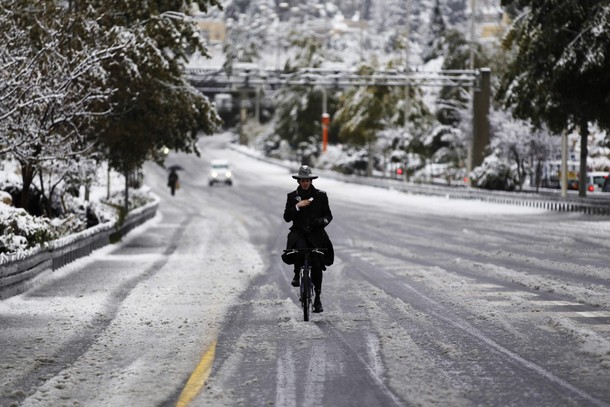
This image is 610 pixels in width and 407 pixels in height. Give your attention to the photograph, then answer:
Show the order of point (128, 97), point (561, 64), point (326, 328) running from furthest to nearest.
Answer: point (561, 64) < point (128, 97) < point (326, 328)

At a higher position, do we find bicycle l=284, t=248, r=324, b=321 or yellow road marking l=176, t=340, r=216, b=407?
bicycle l=284, t=248, r=324, b=321

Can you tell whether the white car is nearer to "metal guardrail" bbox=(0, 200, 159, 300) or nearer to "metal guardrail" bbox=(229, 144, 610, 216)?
"metal guardrail" bbox=(229, 144, 610, 216)

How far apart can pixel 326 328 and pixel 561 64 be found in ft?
85.8

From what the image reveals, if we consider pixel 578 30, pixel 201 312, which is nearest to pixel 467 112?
pixel 578 30

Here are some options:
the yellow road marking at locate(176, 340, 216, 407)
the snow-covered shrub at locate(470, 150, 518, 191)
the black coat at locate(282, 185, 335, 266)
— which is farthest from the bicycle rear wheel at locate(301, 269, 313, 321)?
the snow-covered shrub at locate(470, 150, 518, 191)

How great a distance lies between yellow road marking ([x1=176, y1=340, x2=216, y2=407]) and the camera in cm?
891

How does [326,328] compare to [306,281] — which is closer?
[326,328]

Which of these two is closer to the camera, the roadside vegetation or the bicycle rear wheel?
the bicycle rear wheel

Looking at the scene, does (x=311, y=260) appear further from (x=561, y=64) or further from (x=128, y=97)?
(x=561, y=64)

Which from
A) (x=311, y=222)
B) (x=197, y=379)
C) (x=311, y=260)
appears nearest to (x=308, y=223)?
(x=311, y=222)

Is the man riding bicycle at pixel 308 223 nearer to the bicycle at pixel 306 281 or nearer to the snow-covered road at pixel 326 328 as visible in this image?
the bicycle at pixel 306 281

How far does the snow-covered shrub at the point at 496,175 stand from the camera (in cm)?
5950

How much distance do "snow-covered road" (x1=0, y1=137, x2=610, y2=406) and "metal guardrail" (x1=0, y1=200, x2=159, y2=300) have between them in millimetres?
301

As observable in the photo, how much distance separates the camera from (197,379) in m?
9.79
